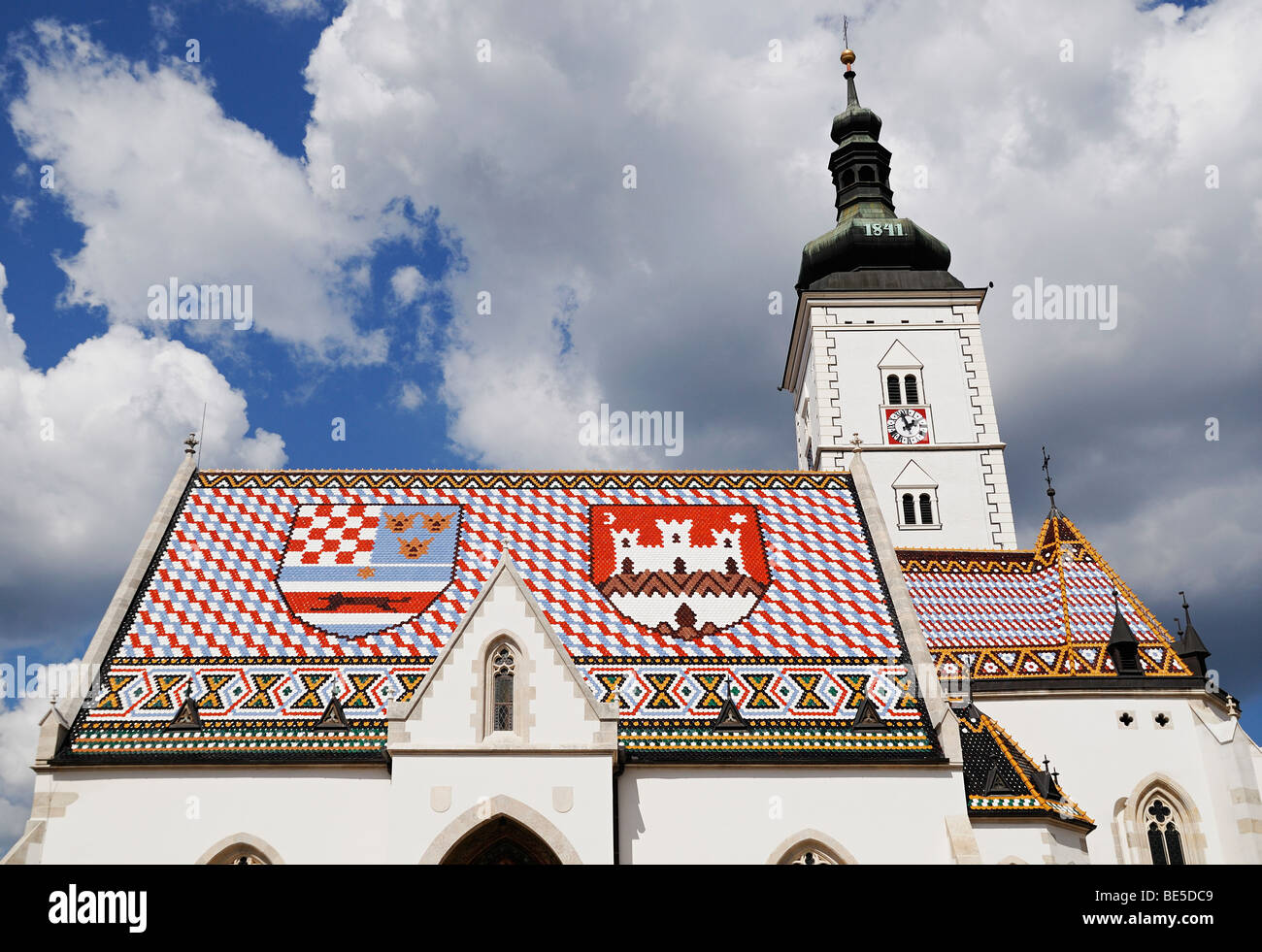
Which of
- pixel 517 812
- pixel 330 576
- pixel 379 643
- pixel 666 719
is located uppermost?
pixel 330 576

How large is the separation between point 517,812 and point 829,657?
22.3 ft

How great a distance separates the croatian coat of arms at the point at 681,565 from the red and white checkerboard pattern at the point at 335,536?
4.82 meters

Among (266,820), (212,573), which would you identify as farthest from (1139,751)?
(212,573)

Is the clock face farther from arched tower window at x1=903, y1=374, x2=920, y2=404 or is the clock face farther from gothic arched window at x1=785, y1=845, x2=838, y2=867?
gothic arched window at x1=785, y1=845, x2=838, y2=867

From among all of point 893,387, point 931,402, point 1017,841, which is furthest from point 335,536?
point 931,402

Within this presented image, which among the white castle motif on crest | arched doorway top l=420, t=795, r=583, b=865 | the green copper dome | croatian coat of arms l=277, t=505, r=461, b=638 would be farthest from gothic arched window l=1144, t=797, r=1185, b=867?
the green copper dome

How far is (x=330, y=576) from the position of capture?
71.2ft

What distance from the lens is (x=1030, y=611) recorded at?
28.2 metres

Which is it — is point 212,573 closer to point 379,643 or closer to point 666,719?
point 379,643

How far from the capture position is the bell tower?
121ft

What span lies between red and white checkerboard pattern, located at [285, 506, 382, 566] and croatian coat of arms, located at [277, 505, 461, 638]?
20mm

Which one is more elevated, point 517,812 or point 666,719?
point 666,719

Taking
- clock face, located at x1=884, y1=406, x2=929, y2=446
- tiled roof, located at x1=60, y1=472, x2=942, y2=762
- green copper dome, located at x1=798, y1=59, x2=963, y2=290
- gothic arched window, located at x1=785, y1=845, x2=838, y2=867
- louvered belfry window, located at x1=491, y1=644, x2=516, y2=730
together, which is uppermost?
green copper dome, located at x1=798, y1=59, x2=963, y2=290
